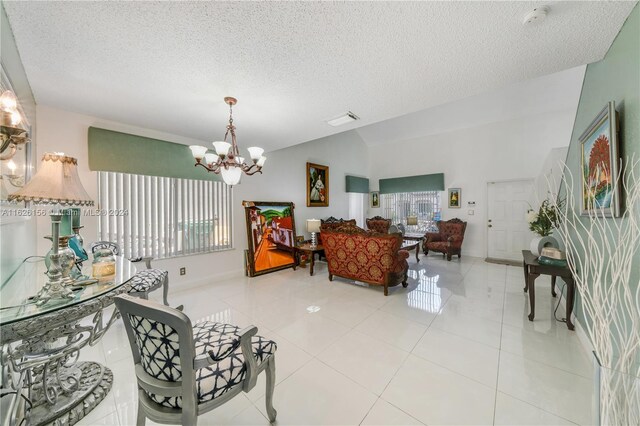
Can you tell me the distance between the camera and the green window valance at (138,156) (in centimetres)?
298

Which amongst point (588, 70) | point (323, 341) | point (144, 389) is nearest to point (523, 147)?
point (588, 70)

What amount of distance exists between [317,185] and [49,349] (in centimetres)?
517

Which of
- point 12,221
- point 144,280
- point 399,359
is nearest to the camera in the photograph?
point 12,221

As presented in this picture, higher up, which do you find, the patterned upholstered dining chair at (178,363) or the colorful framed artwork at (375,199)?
the colorful framed artwork at (375,199)

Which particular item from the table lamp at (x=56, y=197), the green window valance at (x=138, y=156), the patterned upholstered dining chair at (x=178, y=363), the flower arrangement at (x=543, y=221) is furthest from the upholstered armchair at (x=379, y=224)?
the table lamp at (x=56, y=197)

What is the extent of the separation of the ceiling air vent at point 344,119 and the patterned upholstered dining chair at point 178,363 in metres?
2.63

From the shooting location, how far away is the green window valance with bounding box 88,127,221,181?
298 centimetres

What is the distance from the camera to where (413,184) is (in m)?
6.68

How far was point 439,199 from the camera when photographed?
6.37 m

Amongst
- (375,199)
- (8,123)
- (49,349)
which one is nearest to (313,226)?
(375,199)

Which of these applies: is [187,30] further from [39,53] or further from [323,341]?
[323,341]

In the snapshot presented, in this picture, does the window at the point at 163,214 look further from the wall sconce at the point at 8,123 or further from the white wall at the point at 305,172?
the wall sconce at the point at 8,123

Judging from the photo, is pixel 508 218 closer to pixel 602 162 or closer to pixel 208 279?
pixel 602 162

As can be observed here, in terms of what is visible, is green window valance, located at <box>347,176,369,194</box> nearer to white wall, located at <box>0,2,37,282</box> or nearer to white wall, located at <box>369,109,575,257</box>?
white wall, located at <box>369,109,575,257</box>
